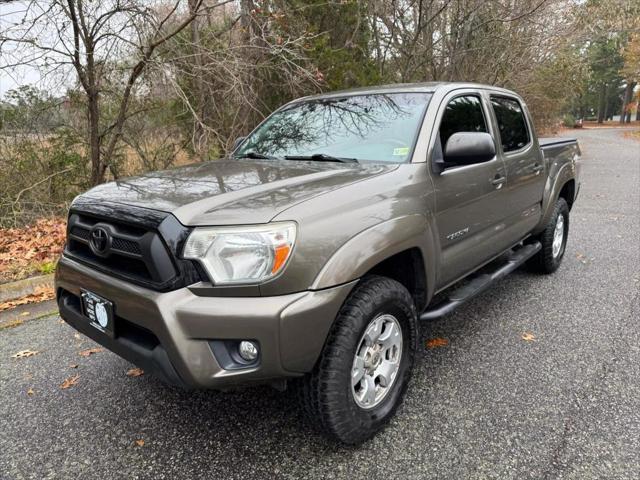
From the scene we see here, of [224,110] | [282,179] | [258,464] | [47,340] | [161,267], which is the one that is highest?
[224,110]

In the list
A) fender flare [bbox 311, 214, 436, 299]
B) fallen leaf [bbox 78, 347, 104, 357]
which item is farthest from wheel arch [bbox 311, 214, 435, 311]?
fallen leaf [bbox 78, 347, 104, 357]

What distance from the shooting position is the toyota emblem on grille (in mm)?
2152

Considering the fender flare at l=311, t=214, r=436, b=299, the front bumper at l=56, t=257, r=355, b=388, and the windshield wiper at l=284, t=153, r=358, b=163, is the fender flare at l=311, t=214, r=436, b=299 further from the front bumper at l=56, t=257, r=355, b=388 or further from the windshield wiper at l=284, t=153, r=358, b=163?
the windshield wiper at l=284, t=153, r=358, b=163

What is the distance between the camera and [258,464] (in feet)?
7.24

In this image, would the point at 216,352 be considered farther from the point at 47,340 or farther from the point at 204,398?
the point at 47,340

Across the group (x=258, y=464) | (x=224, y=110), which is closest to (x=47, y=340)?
(x=258, y=464)

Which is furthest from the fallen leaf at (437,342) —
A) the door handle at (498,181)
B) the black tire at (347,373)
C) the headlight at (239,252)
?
the headlight at (239,252)

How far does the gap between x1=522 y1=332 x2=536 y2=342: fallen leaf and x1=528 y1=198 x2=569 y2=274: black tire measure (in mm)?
1409

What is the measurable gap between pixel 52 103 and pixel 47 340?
5196mm

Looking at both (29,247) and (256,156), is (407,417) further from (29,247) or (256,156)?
(29,247)

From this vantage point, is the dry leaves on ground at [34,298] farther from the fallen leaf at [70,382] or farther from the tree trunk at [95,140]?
the tree trunk at [95,140]

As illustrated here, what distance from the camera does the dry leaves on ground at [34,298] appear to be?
429 cm

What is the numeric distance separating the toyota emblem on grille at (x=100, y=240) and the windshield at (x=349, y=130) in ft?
4.27

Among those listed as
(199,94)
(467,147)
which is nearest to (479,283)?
(467,147)
